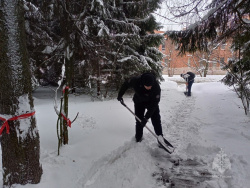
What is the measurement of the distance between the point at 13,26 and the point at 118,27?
6366 mm

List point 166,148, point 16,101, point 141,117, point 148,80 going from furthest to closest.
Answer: point 141,117, point 166,148, point 148,80, point 16,101

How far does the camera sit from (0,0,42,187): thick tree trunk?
7.88 feet

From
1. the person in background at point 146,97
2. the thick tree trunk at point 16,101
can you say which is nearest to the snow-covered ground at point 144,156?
the thick tree trunk at point 16,101

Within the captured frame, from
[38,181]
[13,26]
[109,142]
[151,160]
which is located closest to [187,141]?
[151,160]

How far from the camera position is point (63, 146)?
153 inches

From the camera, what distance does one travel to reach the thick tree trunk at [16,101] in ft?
7.88

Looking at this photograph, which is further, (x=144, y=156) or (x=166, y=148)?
(x=166, y=148)

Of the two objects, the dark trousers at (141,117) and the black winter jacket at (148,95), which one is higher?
the black winter jacket at (148,95)

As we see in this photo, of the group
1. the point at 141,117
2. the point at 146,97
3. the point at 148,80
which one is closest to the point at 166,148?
the point at 141,117

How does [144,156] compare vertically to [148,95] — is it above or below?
below

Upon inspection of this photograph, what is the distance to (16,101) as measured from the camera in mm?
2533

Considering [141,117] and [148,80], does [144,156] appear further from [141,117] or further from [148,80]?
[148,80]

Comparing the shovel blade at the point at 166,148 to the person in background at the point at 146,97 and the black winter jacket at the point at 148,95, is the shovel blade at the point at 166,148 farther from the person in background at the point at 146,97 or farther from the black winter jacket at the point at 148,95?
the black winter jacket at the point at 148,95

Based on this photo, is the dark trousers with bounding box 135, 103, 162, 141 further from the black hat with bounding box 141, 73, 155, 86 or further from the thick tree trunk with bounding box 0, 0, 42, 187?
the thick tree trunk with bounding box 0, 0, 42, 187
